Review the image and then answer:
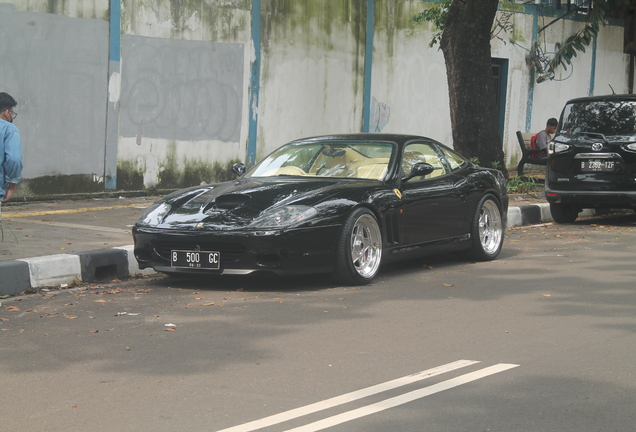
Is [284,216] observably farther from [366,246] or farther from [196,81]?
[196,81]

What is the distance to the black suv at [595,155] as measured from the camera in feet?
38.3

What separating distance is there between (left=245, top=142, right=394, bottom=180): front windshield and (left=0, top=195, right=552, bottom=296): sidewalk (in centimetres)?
165

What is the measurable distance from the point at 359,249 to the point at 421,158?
1545 millimetres

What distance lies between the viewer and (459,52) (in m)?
14.5

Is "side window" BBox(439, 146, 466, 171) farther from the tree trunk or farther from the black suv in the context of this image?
the tree trunk

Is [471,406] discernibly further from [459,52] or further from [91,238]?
[459,52]

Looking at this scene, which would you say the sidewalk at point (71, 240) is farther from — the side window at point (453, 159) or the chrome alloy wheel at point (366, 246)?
the side window at point (453, 159)

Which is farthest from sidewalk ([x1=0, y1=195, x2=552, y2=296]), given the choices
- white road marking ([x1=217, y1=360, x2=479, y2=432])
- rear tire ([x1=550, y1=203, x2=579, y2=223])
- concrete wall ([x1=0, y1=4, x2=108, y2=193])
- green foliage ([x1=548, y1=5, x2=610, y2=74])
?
green foliage ([x1=548, y1=5, x2=610, y2=74])

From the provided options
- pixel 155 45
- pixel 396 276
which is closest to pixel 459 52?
pixel 155 45

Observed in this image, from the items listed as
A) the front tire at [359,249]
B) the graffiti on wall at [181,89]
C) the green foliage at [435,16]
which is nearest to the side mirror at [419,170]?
the front tire at [359,249]

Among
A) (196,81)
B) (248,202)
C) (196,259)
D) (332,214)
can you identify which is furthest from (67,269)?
(196,81)

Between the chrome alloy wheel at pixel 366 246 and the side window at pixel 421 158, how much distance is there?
860 mm

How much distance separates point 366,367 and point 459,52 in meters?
10.4

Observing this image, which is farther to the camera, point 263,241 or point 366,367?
point 263,241
